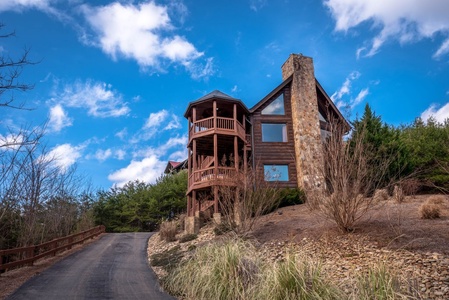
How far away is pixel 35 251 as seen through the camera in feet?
45.9

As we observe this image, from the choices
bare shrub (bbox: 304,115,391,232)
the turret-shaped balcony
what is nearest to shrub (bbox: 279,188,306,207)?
the turret-shaped balcony

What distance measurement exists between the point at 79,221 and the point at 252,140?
11.7 metres

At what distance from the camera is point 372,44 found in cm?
1392

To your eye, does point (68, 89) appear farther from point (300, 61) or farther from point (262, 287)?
point (300, 61)

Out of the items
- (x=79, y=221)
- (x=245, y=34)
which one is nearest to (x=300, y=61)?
(x=245, y=34)

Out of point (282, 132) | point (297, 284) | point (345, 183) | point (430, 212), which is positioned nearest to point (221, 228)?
point (345, 183)

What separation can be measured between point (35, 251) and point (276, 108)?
624 inches

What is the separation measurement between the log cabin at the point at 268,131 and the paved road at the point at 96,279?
638 cm

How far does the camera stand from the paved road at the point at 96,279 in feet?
26.2

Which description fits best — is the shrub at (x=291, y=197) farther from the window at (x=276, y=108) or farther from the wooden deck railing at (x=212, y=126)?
the window at (x=276, y=108)

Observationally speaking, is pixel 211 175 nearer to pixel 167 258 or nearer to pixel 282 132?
pixel 167 258

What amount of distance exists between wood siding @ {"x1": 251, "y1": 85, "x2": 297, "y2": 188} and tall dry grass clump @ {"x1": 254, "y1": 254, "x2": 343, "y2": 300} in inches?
607

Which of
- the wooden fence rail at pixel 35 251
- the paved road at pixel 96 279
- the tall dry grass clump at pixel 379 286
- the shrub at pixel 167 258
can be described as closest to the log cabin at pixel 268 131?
the shrub at pixel 167 258

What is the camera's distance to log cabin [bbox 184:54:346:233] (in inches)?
776
